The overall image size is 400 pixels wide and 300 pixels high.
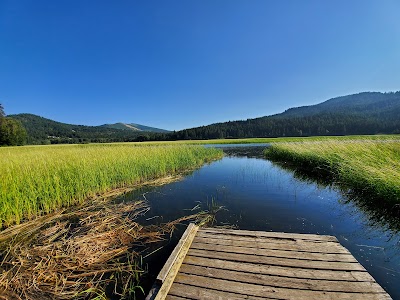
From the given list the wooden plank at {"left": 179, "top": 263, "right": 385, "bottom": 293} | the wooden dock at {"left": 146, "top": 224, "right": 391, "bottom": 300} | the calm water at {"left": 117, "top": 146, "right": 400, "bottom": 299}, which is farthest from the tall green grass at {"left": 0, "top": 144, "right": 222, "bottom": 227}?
the wooden plank at {"left": 179, "top": 263, "right": 385, "bottom": 293}

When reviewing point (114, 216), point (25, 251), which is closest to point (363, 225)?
point (114, 216)

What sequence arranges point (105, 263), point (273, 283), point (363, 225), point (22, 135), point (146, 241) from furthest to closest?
point (22, 135) → point (363, 225) → point (146, 241) → point (105, 263) → point (273, 283)

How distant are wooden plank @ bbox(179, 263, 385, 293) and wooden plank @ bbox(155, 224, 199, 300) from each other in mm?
176

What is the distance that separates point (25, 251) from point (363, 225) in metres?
8.65

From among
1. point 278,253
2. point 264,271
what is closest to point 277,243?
point 278,253

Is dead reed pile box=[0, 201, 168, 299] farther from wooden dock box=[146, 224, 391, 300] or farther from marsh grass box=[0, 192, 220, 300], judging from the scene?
wooden dock box=[146, 224, 391, 300]

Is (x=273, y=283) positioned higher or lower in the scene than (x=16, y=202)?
lower

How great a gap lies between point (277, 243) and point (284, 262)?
30.7 inches

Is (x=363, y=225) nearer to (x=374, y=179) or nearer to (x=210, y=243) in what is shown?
(x=374, y=179)

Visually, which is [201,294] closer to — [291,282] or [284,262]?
[291,282]

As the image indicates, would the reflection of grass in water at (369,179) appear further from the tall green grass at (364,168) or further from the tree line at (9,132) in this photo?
the tree line at (9,132)

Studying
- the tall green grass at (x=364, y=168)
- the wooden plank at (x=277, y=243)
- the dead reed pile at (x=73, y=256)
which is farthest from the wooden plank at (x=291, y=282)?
the tall green grass at (x=364, y=168)

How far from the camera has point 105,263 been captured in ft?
14.5

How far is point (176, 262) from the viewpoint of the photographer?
377 centimetres
